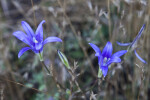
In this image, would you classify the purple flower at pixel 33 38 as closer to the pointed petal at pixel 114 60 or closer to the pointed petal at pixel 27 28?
the pointed petal at pixel 27 28

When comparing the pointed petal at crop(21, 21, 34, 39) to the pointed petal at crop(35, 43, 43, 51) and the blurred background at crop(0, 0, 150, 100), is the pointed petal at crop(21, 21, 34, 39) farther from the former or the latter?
the blurred background at crop(0, 0, 150, 100)

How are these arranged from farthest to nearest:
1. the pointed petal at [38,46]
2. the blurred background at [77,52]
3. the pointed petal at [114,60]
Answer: the blurred background at [77,52] → the pointed petal at [38,46] → the pointed petal at [114,60]

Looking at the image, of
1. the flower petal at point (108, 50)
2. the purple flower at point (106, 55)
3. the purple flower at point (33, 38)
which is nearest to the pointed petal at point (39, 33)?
the purple flower at point (33, 38)

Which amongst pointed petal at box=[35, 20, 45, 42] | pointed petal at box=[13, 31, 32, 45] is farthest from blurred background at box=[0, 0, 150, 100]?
pointed petal at box=[13, 31, 32, 45]

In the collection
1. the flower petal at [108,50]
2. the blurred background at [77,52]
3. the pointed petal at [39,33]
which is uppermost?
the pointed petal at [39,33]

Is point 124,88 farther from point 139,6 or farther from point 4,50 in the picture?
point 4,50

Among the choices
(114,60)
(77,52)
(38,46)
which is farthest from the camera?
(77,52)

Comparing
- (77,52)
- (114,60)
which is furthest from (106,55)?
(77,52)

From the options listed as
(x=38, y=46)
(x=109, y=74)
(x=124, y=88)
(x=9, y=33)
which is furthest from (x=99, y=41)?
(x=38, y=46)

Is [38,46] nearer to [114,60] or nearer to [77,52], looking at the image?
[114,60]

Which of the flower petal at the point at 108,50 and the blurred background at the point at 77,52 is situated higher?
the flower petal at the point at 108,50
